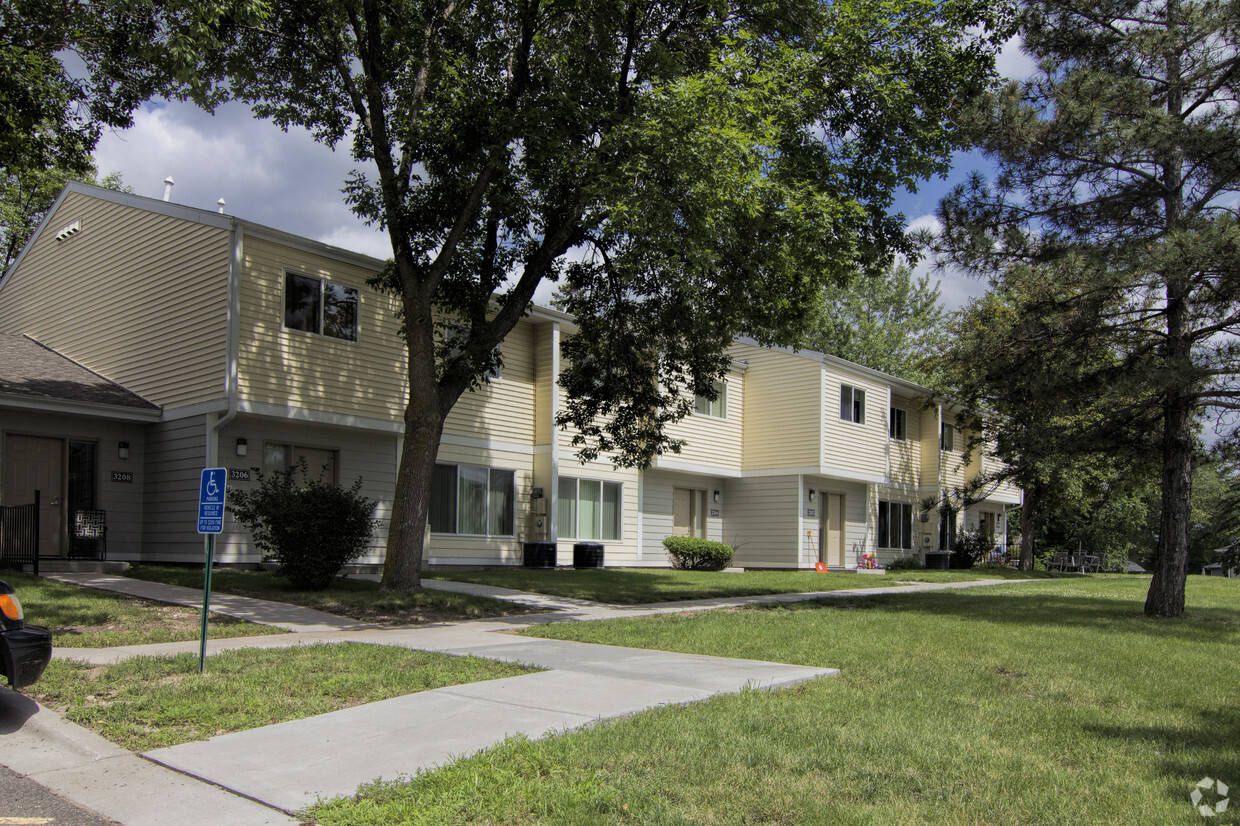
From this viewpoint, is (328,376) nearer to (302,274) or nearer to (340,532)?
(302,274)

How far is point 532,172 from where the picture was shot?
47.4 ft

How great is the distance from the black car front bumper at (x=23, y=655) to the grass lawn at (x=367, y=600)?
18.7ft

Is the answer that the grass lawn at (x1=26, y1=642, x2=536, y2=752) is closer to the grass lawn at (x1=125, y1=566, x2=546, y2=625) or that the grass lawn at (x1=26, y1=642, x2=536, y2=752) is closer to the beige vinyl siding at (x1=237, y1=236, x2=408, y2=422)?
the grass lawn at (x1=125, y1=566, x2=546, y2=625)

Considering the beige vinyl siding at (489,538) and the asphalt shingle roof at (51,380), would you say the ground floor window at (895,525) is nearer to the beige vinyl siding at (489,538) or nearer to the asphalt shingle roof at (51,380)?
the beige vinyl siding at (489,538)

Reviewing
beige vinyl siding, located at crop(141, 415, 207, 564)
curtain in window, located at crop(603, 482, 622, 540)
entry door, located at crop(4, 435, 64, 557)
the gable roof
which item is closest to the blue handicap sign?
beige vinyl siding, located at crop(141, 415, 207, 564)

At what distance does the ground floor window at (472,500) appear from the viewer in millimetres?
20859

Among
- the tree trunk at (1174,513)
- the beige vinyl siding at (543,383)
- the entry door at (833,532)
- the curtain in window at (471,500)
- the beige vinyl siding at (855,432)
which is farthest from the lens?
the entry door at (833,532)

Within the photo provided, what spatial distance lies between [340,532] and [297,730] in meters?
8.29

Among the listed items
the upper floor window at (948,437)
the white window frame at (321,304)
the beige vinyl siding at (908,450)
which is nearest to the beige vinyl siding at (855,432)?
the beige vinyl siding at (908,450)

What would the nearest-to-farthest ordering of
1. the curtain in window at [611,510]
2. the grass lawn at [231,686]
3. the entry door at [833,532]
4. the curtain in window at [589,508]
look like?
the grass lawn at [231,686] → the curtain in window at [589,508] → the curtain in window at [611,510] → the entry door at [833,532]

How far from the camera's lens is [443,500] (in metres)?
21.0

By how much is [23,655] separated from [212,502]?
1.91m

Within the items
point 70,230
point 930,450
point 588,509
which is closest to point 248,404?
point 70,230

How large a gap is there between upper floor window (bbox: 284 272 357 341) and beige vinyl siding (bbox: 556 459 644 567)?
7169mm
